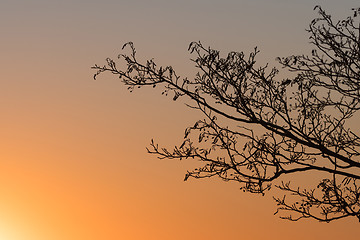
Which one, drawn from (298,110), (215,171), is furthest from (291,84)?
(215,171)

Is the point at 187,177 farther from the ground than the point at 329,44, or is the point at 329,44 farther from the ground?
the point at 329,44

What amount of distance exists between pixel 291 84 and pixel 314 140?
1055 millimetres

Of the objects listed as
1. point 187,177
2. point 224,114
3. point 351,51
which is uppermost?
point 351,51

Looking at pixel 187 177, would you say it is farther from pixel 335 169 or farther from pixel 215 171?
pixel 335 169

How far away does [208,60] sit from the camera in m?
9.93

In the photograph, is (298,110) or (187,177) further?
(298,110)

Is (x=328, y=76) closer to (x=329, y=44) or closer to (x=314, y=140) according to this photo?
(x=329, y=44)

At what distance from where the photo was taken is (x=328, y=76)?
10289 millimetres

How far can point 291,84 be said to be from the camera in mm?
10258

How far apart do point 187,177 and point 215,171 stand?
1.50ft

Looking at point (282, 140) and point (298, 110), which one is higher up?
point (298, 110)

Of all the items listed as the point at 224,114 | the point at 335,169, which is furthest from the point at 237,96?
the point at 335,169

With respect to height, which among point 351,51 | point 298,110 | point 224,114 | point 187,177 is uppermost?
point 351,51

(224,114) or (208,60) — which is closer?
(224,114)
